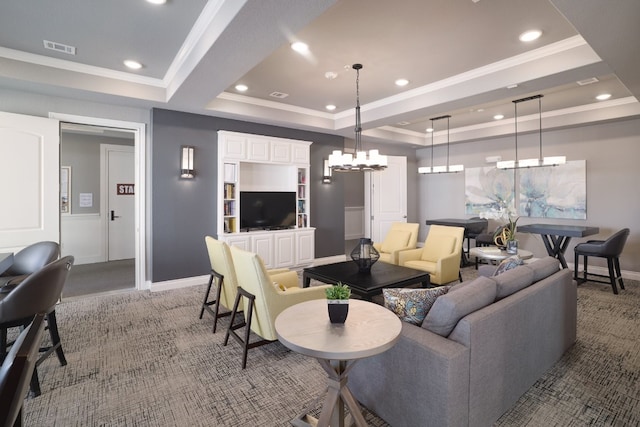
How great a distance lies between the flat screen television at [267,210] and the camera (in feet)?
18.4

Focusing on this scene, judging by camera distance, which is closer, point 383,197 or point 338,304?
point 338,304

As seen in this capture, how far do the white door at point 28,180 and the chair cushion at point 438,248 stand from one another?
5071 mm

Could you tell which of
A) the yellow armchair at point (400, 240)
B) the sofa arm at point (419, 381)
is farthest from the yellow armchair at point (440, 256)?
the sofa arm at point (419, 381)

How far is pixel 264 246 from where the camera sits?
561 cm

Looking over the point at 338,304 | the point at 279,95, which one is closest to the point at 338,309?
the point at 338,304

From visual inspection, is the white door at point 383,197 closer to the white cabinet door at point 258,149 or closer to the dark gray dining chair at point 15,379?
the white cabinet door at point 258,149

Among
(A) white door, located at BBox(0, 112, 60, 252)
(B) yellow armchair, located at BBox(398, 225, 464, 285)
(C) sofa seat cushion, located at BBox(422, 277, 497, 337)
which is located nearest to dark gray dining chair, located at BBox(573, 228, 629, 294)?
(B) yellow armchair, located at BBox(398, 225, 464, 285)

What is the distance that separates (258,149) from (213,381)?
389cm

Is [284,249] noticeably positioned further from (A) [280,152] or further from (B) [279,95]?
(B) [279,95]

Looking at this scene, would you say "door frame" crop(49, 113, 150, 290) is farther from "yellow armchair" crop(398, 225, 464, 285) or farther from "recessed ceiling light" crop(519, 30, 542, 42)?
"recessed ceiling light" crop(519, 30, 542, 42)

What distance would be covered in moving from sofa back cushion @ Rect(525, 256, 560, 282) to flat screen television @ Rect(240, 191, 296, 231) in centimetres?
407

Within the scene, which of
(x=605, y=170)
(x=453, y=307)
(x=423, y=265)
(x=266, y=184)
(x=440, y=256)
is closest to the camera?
(x=453, y=307)

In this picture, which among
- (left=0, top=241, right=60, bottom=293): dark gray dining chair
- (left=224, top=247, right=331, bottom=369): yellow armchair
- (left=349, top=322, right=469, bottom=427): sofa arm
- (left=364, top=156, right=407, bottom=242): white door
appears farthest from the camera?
(left=364, top=156, right=407, bottom=242): white door

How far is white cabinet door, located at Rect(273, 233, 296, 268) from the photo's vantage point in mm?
5762
